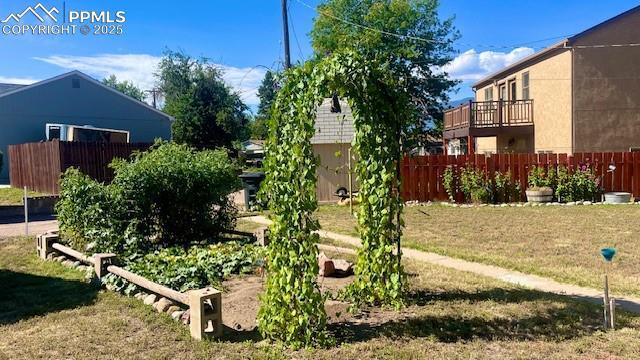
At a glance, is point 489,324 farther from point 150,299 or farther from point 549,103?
point 549,103

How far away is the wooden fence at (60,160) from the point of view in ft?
57.0

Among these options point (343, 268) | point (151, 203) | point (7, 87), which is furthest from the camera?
point (7, 87)

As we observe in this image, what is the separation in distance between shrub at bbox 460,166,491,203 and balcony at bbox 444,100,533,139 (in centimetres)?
439

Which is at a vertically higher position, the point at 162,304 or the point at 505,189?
the point at 505,189

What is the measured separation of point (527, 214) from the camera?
1314 cm

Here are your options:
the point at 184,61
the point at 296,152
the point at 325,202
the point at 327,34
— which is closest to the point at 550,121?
the point at 325,202

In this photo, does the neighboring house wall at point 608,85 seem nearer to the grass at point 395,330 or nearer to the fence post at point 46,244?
the grass at point 395,330

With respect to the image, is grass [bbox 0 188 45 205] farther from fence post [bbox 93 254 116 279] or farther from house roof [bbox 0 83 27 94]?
fence post [bbox 93 254 116 279]

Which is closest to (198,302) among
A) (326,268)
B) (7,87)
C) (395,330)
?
(395,330)

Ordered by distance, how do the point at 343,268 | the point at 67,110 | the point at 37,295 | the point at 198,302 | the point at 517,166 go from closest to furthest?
the point at 198,302, the point at 37,295, the point at 343,268, the point at 517,166, the point at 67,110

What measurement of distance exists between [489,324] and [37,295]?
526 cm

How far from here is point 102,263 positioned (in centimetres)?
679

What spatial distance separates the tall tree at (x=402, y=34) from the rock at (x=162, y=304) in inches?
1085

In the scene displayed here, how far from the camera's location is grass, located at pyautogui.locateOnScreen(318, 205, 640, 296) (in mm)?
7160
